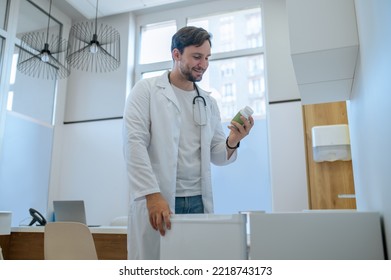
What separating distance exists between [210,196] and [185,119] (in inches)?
12.2

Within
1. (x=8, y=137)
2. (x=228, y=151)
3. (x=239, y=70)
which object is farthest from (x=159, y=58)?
(x=228, y=151)

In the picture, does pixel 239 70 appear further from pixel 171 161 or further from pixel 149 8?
pixel 171 161

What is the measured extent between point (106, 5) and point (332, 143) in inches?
120

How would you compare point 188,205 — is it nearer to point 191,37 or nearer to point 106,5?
point 191,37

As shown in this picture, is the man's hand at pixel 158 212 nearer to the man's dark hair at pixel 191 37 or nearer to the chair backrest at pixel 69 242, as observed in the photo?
the man's dark hair at pixel 191 37

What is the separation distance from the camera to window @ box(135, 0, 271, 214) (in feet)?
12.5

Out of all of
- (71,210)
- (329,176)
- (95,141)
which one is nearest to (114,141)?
(95,141)

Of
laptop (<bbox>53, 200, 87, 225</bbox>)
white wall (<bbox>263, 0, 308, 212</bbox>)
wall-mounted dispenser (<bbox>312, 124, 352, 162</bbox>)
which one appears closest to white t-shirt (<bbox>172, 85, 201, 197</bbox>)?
laptop (<bbox>53, 200, 87, 225</bbox>)

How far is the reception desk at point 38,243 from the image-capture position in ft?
7.53

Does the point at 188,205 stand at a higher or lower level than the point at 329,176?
lower

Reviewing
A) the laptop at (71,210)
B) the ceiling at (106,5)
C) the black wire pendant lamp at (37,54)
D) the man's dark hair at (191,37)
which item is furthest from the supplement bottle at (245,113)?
the ceiling at (106,5)

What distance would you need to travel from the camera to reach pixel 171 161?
1.27 meters

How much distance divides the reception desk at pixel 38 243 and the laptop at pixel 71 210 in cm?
17

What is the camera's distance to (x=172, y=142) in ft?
4.22
